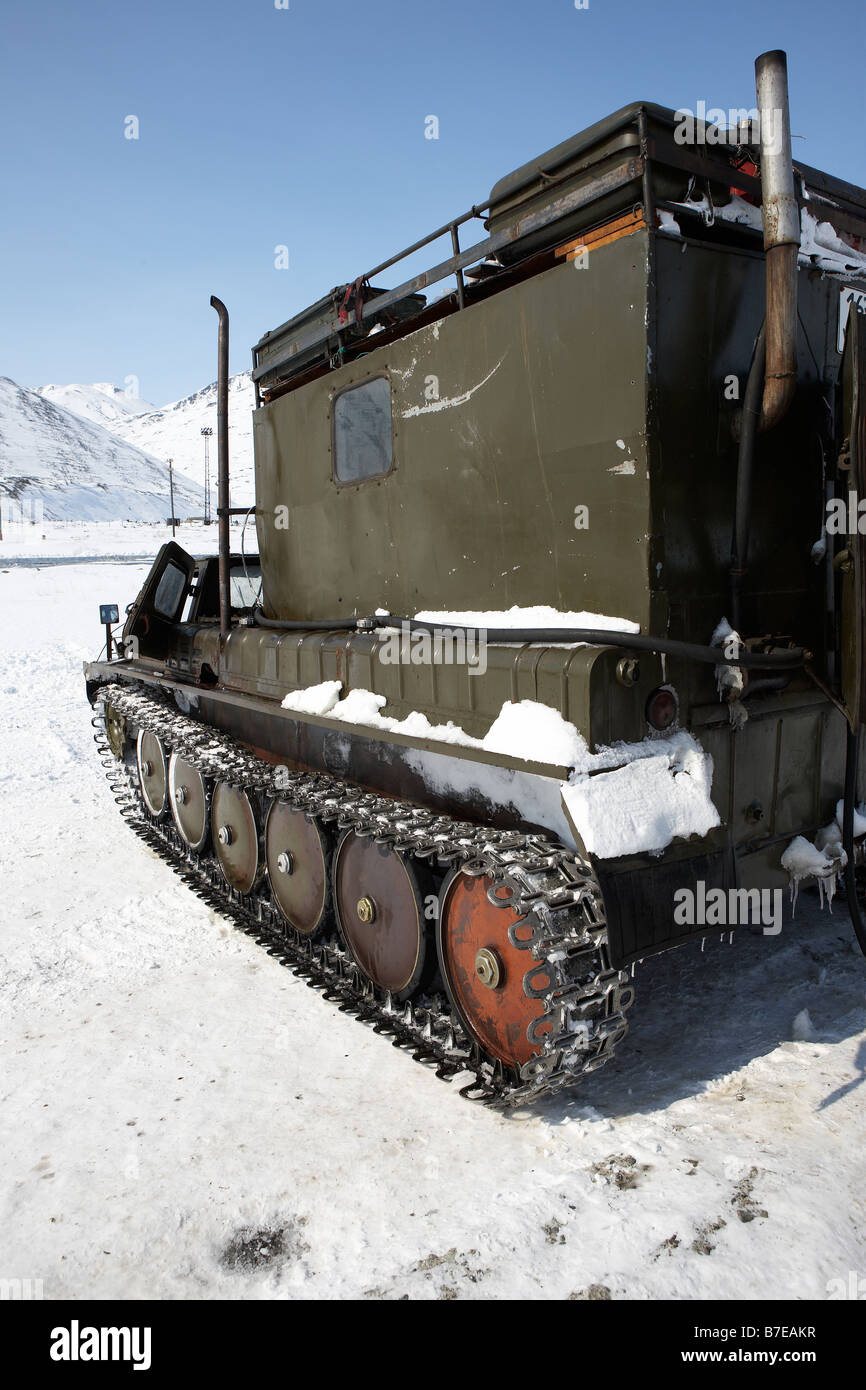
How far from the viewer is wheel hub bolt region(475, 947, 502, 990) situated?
360cm

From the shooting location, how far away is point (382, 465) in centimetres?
508

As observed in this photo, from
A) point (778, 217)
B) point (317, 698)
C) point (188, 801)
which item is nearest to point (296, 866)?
point (317, 698)

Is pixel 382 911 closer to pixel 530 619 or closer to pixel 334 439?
pixel 530 619

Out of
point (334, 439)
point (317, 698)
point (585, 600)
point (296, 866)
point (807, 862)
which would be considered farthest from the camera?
point (334, 439)

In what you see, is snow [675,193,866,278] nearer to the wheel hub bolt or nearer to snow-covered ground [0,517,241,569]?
the wheel hub bolt

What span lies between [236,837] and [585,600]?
10.9 feet

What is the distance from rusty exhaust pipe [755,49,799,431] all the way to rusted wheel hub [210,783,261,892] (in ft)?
13.2

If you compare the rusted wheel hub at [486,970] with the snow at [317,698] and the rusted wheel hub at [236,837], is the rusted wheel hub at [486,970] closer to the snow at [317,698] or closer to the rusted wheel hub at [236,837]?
the snow at [317,698]

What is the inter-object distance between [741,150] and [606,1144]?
13.4 ft

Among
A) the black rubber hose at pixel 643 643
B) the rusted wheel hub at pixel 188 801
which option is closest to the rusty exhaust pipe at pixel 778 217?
the black rubber hose at pixel 643 643

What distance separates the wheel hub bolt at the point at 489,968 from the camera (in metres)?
3.60

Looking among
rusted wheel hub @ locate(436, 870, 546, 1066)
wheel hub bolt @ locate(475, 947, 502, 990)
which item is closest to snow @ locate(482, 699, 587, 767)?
rusted wheel hub @ locate(436, 870, 546, 1066)

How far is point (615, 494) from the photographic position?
369cm

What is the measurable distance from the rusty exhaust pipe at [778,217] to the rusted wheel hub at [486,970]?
238cm
